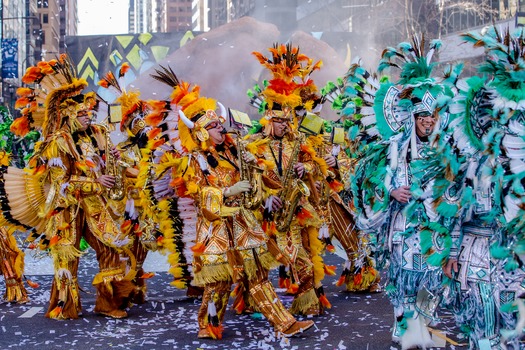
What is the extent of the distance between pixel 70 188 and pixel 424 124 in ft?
12.1

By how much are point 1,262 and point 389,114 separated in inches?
192

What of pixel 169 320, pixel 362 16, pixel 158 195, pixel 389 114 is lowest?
pixel 169 320

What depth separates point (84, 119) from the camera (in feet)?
27.8

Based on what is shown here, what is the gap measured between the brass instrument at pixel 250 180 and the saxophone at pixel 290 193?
3.75 ft

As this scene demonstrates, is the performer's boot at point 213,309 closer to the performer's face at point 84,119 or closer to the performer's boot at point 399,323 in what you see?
the performer's boot at point 399,323

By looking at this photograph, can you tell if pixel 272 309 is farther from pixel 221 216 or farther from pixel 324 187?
pixel 324 187

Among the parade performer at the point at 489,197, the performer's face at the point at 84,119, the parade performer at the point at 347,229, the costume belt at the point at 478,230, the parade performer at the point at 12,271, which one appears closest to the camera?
the parade performer at the point at 489,197

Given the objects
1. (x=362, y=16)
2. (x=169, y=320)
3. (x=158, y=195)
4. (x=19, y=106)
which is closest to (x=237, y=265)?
(x=158, y=195)

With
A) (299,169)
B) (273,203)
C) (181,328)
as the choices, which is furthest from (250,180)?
(181,328)

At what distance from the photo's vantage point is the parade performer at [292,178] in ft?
27.1

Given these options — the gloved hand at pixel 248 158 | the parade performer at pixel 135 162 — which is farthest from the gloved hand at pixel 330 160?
the gloved hand at pixel 248 158

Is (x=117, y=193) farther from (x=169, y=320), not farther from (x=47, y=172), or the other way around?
Result: (x=169, y=320)

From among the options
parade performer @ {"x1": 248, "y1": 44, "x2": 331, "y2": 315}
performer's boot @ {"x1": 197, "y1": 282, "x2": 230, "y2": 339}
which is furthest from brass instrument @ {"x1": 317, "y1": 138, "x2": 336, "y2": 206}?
performer's boot @ {"x1": 197, "y1": 282, "x2": 230, "y2": 339}

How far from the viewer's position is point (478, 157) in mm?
5145
